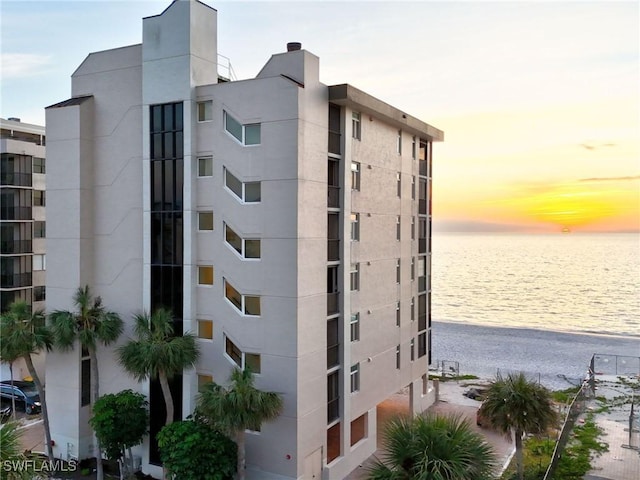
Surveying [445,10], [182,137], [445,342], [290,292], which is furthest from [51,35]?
[445,342]

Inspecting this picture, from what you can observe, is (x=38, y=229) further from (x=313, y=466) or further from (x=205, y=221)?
(x=313, y=466)

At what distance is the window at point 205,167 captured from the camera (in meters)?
19.0

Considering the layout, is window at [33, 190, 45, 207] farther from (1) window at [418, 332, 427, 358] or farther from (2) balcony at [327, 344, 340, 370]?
(1) window at [418, 332, 427, 358]

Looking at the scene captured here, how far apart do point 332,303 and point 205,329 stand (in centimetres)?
481

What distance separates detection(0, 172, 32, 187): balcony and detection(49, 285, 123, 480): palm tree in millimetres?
15754

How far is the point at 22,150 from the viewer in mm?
32656

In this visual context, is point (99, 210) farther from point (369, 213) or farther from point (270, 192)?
point (369, 213)

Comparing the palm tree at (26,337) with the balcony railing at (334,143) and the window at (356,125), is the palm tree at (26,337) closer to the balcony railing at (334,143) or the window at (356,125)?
the balcony railing at (334,143)

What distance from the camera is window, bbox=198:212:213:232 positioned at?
19047 millimetres

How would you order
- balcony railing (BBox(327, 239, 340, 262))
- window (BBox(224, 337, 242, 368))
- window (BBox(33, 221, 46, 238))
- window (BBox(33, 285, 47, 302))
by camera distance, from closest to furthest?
1. window (BBox(224, 337, 242, 368))
2. balcony railing (BBox(327, 239, 340, 262))
3. window (BBox(33, 221, 46, 238))
4. window (BBox(33, 285, 47, 302))

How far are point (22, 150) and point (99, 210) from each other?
1549 centimetres

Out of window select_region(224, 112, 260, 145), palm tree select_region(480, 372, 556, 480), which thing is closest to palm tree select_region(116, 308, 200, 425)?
window select_region(224, 112, 260, 145)

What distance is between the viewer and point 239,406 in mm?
15977

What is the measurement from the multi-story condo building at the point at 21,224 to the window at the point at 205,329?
19.4 m
